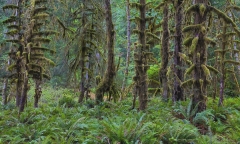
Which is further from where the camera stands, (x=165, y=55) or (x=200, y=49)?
(x=165, y=55)

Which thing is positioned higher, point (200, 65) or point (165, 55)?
point (165, 55)

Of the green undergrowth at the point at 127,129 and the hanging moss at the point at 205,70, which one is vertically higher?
the hanging moss at the point at 205,70

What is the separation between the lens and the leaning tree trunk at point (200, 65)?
7660mm

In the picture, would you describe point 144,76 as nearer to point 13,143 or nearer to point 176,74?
point 176,74

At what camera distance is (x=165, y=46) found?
12.7m

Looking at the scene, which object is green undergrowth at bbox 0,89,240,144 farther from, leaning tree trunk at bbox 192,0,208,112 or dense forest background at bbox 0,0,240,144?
leaning tree trunk at bbox 192,0,208,112

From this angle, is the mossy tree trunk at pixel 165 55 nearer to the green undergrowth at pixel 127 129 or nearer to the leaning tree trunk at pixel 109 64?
the leaning tree trunk at pixel 109 64

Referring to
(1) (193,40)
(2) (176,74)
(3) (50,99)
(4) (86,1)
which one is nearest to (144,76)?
(2) (176,74)

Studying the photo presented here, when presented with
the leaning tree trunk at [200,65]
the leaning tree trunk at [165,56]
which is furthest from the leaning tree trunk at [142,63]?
the leaning tree trunk at [165,56]

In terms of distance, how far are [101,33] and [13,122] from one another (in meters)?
7.23

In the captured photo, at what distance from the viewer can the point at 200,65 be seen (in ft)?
25.2

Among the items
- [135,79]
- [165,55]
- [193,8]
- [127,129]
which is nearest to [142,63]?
[135,79]

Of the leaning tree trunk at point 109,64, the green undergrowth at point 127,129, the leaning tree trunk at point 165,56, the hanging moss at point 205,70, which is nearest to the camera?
the green undergrowth at point 127,129

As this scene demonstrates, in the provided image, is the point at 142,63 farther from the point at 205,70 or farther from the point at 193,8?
the point at 193,8
